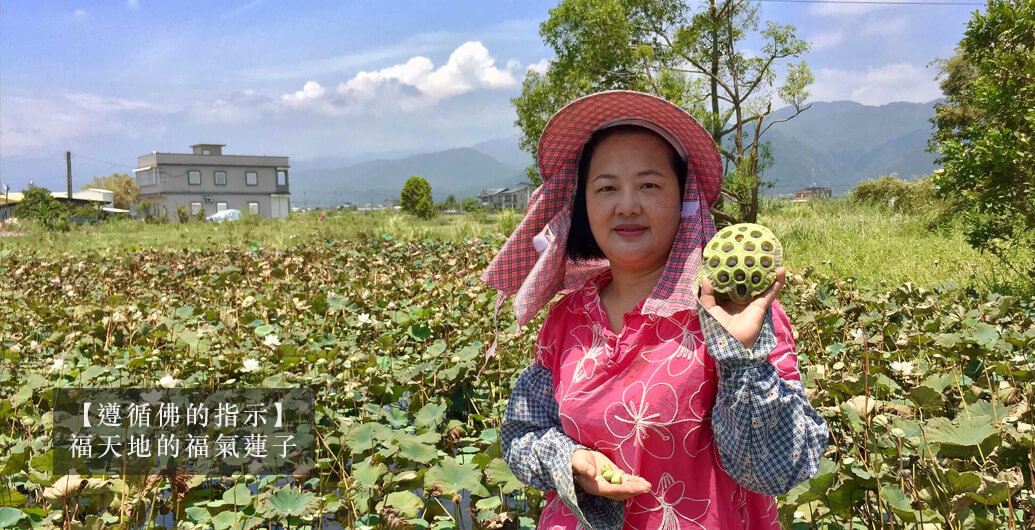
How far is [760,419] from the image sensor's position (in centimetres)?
102

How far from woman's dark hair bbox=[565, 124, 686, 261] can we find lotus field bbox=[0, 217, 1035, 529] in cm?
51

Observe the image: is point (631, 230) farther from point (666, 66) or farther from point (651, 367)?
point (666, 66)

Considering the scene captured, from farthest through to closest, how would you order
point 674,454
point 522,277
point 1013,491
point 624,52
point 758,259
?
point 624,52
point 522,277
point 1013,491
point 674,454
point 758,259

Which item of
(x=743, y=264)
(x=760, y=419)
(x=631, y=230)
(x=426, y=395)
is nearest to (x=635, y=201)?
(x=631, y=230)

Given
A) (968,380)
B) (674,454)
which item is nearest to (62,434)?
(674,454)

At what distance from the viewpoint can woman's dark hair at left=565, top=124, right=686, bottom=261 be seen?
129 cm

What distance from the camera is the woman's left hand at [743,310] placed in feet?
3.28

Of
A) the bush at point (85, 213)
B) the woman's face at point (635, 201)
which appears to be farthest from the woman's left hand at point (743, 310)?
the bush at point (85, 213)

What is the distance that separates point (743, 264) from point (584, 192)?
487 mm

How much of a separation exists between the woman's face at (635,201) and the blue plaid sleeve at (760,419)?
0.23 metres

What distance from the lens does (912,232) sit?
9094 mm

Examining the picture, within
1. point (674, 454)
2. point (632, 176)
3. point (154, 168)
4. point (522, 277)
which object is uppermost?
point (154, 168)

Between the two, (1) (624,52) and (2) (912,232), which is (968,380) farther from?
(1) (624,52)

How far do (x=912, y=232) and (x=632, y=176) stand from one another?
929cm
